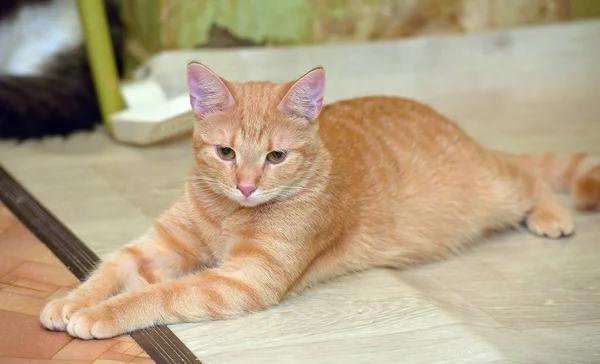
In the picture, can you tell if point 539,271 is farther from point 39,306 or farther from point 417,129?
point 39,306

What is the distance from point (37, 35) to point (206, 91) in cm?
188

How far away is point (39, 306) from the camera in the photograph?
185 centimetres

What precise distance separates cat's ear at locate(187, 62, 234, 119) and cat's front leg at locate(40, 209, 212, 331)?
339mm

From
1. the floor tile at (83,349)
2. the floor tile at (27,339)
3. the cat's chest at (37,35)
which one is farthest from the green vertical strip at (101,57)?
the floor tile at (83,349)

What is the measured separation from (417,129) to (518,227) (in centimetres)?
48

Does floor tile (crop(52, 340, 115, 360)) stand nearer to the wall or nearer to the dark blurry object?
the dark blurry object

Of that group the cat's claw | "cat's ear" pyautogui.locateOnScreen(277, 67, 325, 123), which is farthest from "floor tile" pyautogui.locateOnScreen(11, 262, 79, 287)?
the cat's claw

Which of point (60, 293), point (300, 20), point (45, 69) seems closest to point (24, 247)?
point (60, 293)

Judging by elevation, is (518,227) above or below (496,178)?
below

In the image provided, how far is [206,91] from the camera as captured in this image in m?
1.83

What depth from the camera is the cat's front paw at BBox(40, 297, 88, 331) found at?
1.73 m

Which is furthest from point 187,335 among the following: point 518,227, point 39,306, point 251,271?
point 518,227

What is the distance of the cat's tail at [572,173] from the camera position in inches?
97.0

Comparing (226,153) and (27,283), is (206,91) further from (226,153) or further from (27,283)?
(27,283)
